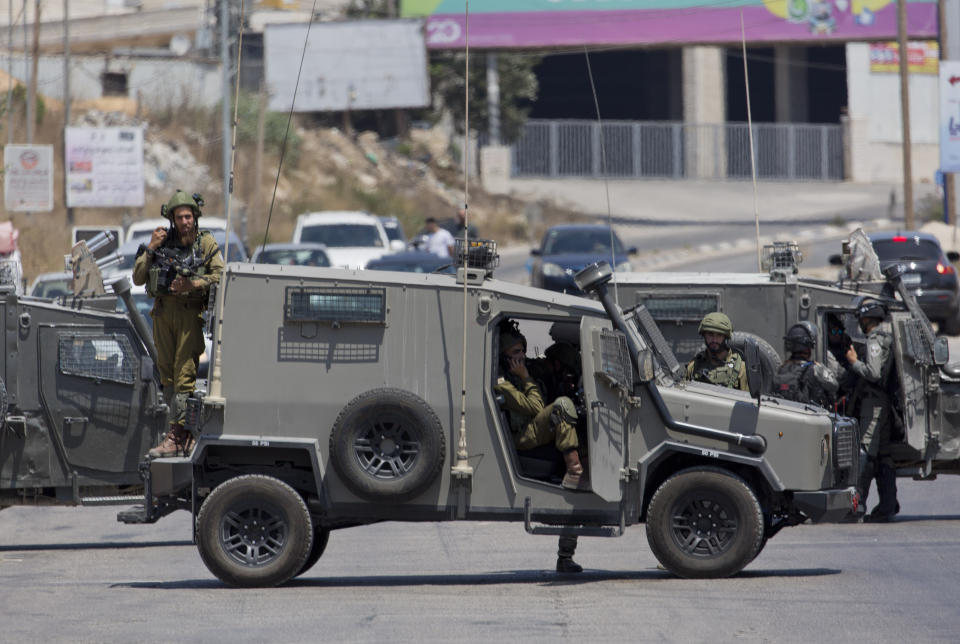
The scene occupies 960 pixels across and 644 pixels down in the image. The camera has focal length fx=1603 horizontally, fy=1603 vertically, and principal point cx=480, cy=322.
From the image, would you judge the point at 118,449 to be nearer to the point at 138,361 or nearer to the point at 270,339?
the point at 138,361

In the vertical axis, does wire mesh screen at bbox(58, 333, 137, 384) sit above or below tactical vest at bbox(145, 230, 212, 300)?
below

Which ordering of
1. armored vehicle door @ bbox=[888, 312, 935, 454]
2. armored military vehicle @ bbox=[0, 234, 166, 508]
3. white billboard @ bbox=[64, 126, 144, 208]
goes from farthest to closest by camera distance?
white billboard @ bbox=[64, 126, 144, 208] < armored vehicle door @ bbox=[888, 312, 935, 454] < armored military vehicle @ bbox=[0, 234, 166, 508]

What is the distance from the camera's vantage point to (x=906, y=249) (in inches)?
983

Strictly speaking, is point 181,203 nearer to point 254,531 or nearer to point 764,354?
point 254,531

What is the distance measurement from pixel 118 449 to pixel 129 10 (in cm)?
5799

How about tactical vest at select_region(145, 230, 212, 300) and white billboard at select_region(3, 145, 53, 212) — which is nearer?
tactical vest at select_region(145, 230, 212, 300)

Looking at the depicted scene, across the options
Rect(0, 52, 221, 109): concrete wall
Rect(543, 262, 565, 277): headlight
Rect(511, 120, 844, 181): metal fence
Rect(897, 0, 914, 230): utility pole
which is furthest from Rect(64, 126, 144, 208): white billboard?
Rect(511, 120, 844, 181): metal fence

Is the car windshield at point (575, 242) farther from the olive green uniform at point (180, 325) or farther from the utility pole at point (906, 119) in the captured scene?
the olive green uniform at point (180, 325)

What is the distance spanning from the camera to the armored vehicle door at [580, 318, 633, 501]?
941cm

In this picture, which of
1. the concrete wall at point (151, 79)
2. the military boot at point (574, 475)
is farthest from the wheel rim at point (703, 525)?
the concrete wall at point (151, 79)

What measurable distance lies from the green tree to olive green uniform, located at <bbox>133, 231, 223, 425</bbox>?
43923 millimetres

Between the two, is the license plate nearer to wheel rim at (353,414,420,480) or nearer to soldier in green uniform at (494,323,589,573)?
soldier in green uniform at (494,323,589,573)

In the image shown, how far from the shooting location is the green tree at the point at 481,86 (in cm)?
5416

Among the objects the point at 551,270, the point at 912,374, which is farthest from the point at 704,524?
the point at 551,270
